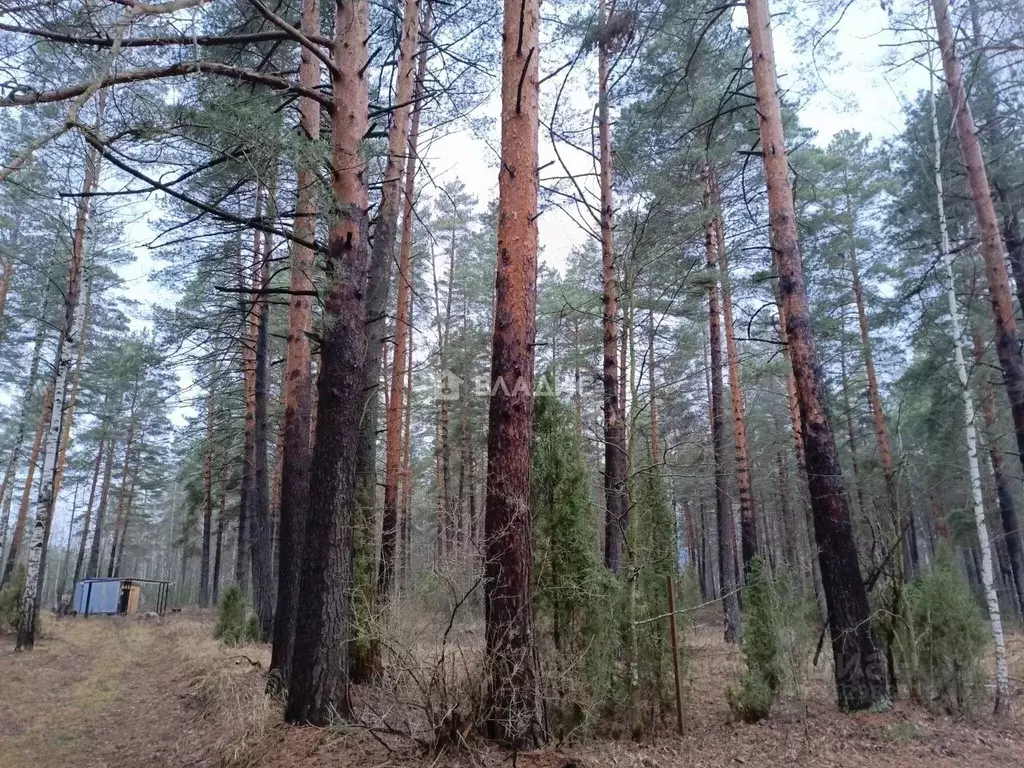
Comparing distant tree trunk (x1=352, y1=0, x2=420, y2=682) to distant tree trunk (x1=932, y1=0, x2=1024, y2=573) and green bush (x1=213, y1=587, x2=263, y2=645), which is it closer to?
green bush (x1=213, y1=587, x2=263, y2=645)

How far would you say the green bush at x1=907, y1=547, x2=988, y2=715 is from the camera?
18.9 ft

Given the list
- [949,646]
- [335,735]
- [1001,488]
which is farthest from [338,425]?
[1001,488]

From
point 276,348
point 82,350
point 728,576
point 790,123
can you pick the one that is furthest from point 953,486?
point 82,350

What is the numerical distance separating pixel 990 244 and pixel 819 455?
14.0ft

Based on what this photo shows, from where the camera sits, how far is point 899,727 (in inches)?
197

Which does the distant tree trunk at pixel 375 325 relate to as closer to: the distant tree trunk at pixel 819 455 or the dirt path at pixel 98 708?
the dirt path at pixel 98 708

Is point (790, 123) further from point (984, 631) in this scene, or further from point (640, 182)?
point (984, 631)

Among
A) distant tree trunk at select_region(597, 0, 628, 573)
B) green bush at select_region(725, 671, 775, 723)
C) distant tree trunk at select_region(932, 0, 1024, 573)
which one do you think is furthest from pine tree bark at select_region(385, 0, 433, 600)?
distant tree trunk at select_region(932, 0, 1024, 573)

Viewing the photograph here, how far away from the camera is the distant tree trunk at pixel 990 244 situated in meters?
7.46

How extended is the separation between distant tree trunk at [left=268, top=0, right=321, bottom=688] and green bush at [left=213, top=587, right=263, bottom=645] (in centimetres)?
467

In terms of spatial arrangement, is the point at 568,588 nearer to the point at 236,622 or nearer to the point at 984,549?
the point at 984,549

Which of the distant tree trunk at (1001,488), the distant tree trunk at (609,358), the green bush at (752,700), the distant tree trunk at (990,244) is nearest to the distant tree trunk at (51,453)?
the distant tree trunk at (609,358)

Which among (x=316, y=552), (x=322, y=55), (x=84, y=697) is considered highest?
(x=322, y=55)

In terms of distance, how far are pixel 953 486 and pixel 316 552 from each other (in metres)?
20.7
